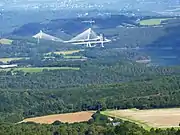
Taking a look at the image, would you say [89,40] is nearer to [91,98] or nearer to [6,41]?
[6,41]

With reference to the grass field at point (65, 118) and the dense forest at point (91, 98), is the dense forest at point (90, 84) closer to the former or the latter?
the dense forest at point (91, 98)

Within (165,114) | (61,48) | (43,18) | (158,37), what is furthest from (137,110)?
(43,18)

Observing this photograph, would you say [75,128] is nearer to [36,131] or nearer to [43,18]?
[36,131]

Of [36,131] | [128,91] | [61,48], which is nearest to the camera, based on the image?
A: [36,131]

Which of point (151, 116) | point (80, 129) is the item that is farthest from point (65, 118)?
point (80, 129)

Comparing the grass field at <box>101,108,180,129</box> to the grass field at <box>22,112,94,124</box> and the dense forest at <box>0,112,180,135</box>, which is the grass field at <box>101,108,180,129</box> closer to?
the grass field at <box>22,112,94,124</box>

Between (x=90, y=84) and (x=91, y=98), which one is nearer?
(x=91, y=98)
